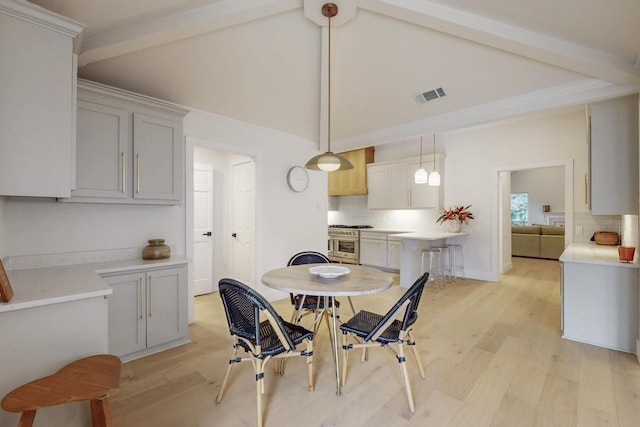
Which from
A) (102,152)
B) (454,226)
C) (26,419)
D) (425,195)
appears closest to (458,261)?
(454,226)

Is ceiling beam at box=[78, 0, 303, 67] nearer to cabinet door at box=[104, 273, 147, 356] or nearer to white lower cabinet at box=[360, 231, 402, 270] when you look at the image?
cabinet door at box=[104, 273, 147, 356]

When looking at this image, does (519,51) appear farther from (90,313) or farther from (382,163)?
(382,163)

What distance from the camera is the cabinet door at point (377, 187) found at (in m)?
6.31

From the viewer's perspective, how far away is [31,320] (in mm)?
1430

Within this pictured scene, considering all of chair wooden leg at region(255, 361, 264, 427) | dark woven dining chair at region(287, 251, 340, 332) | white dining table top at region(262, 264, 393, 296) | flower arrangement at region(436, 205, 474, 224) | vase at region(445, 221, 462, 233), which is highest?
flower arrangement at region(436, 205, 474, 224)

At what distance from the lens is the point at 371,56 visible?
2.96 meters

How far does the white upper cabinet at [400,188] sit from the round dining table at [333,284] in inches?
147

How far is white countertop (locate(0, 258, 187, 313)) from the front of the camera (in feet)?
4.77

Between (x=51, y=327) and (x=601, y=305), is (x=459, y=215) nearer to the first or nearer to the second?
(x=601, y=305)

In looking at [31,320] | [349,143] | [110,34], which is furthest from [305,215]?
[31,320]

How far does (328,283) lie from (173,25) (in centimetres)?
213

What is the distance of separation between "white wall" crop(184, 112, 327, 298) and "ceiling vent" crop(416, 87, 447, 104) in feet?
6.00

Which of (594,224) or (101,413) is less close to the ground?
(594,224)

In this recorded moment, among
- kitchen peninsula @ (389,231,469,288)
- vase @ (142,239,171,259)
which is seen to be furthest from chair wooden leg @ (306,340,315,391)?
kitchen peninsula @ (389,231,469,288)
